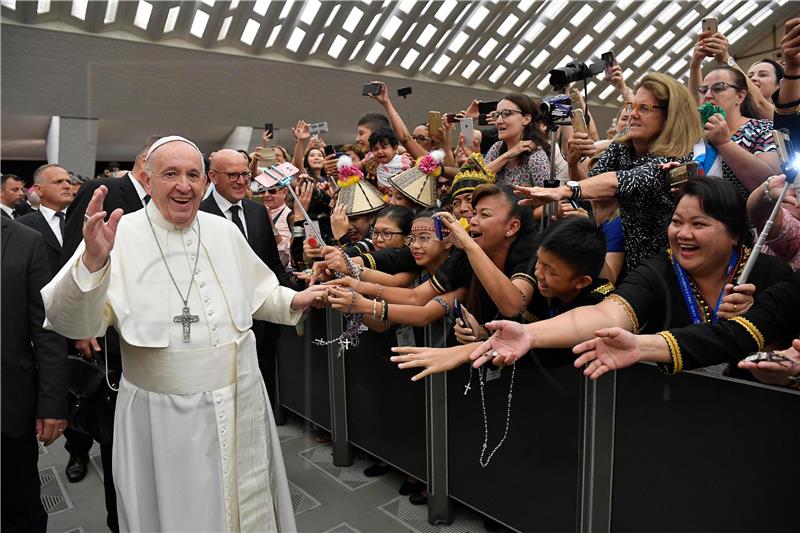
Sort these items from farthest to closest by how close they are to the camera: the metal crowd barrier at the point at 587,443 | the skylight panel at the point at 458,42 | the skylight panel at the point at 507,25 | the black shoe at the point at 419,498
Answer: the skylight panel at the point at 507,25
the skylight panel at the point at 458,42
the black shoe at the point at 419,498
the metal crowd barrier at the point at 587,443

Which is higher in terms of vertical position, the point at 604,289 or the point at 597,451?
the point at 604,289

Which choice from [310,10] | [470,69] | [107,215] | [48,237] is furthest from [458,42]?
[107,215]

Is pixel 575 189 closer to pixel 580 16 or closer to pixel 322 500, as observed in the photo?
pixel 322 500

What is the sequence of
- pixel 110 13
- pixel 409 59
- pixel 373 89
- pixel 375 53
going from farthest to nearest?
pixel 409 59, pixel 375 53, pixel 110 13, pixel 373 89

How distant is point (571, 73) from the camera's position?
238cm

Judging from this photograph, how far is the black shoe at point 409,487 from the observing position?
3.24m

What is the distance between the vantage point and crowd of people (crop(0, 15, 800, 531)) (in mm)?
1735

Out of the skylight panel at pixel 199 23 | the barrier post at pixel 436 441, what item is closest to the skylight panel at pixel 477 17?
the skylight panel at pixel 199 23

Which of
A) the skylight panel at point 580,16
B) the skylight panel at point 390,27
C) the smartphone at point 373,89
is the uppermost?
the skylight panel at point 580,16

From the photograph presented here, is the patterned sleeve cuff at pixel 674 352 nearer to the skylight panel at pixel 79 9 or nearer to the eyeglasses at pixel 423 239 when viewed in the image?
the eyeglasses at pixel 423 239

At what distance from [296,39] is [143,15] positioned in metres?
3.57

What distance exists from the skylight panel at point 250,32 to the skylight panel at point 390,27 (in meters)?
3.75

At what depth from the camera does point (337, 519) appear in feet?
9.91

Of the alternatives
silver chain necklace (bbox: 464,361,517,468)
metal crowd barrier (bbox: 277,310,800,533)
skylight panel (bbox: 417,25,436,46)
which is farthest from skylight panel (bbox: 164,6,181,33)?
silver chain necklace (bbox: 464,361,517,468)
